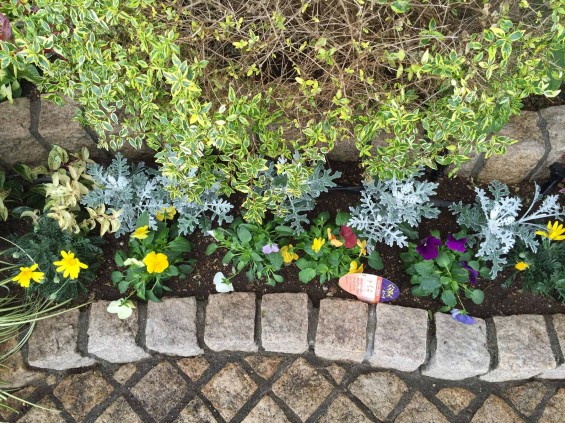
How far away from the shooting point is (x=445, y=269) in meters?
2.38

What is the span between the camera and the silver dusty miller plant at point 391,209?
2.32m

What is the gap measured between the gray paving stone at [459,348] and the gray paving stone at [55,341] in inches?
61.0

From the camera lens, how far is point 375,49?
1989 mm

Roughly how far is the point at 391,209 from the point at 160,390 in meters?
1.31

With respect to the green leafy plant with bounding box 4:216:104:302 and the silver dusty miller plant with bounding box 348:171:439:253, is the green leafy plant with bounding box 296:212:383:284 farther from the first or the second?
the green leafy plant with bounding box 4:216:104:302

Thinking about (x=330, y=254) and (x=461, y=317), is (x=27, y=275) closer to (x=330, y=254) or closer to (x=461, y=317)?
(x=330, y=254)

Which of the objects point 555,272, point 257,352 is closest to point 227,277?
point 257,352

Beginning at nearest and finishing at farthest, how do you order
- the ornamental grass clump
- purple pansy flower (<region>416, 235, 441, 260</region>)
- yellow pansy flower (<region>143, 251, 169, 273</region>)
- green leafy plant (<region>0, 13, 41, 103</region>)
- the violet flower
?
1. the ornamental grass clump
2. green leafy plant (<region>0, 13, 41, 103</region>)
3. the violet flower
4. yellow pansy flower (<region>143, 251, 169, 273</region>)
5. purple pansy flower (<region>416, 235, 441, 260</region>)

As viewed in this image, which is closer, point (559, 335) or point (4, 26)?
point (4, 26)

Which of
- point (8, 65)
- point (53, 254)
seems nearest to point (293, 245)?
point (53, 254)

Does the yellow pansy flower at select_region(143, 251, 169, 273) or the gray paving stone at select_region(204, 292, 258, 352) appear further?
the gray paving stone at select_region(204, 292, 258, 352)

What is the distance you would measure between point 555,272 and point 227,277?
4.60 feet

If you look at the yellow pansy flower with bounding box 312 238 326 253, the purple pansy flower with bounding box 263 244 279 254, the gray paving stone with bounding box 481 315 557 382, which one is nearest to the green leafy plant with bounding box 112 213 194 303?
the purple pansy flower with bounding box 263 244 279 254

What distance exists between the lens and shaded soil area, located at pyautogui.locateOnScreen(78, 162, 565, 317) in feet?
8.04
